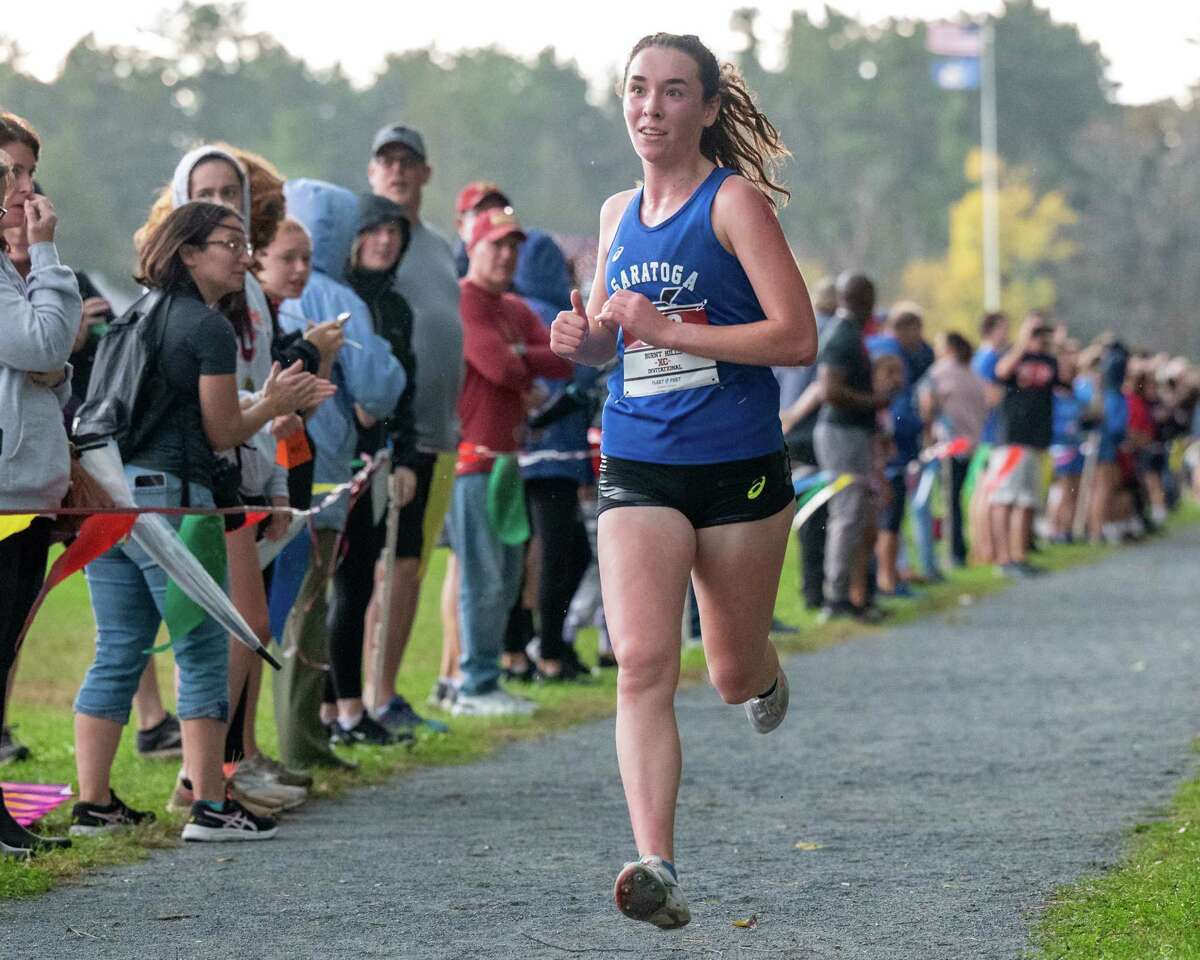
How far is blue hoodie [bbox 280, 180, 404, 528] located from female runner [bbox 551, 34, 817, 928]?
2.91 metres

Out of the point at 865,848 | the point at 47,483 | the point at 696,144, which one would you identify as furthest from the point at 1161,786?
the point at 47,483

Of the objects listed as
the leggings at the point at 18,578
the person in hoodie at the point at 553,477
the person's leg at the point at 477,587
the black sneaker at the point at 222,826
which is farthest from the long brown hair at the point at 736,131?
the person in hoodie at the point at 553,477

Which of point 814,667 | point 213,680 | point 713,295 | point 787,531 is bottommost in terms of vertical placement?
point 814,667

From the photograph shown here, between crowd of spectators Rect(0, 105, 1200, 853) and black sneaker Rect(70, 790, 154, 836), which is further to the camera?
black sneaker Rect(70, 790, 154, 836)

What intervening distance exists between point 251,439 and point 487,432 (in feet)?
10.1

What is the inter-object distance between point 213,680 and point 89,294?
2.15m

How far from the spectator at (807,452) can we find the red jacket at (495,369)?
4.45 metres

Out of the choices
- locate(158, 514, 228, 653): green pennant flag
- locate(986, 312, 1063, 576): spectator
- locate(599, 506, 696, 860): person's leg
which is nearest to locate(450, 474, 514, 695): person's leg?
locate(158, 514, 228, 653): green pennant flag

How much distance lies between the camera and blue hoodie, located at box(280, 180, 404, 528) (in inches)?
313

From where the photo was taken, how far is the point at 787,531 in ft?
16.7

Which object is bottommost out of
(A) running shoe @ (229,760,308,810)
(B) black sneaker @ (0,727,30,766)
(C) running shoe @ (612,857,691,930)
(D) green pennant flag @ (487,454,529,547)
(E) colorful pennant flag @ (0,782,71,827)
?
(B) black sneaker @ (0,727,30,766)

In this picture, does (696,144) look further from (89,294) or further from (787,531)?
(89,294)

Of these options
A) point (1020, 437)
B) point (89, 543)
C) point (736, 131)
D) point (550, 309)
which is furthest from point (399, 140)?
point (1020, 437)

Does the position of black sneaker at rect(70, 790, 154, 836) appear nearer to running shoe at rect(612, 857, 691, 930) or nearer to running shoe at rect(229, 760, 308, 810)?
running shoe at rect(229, 760, 308, 810)
